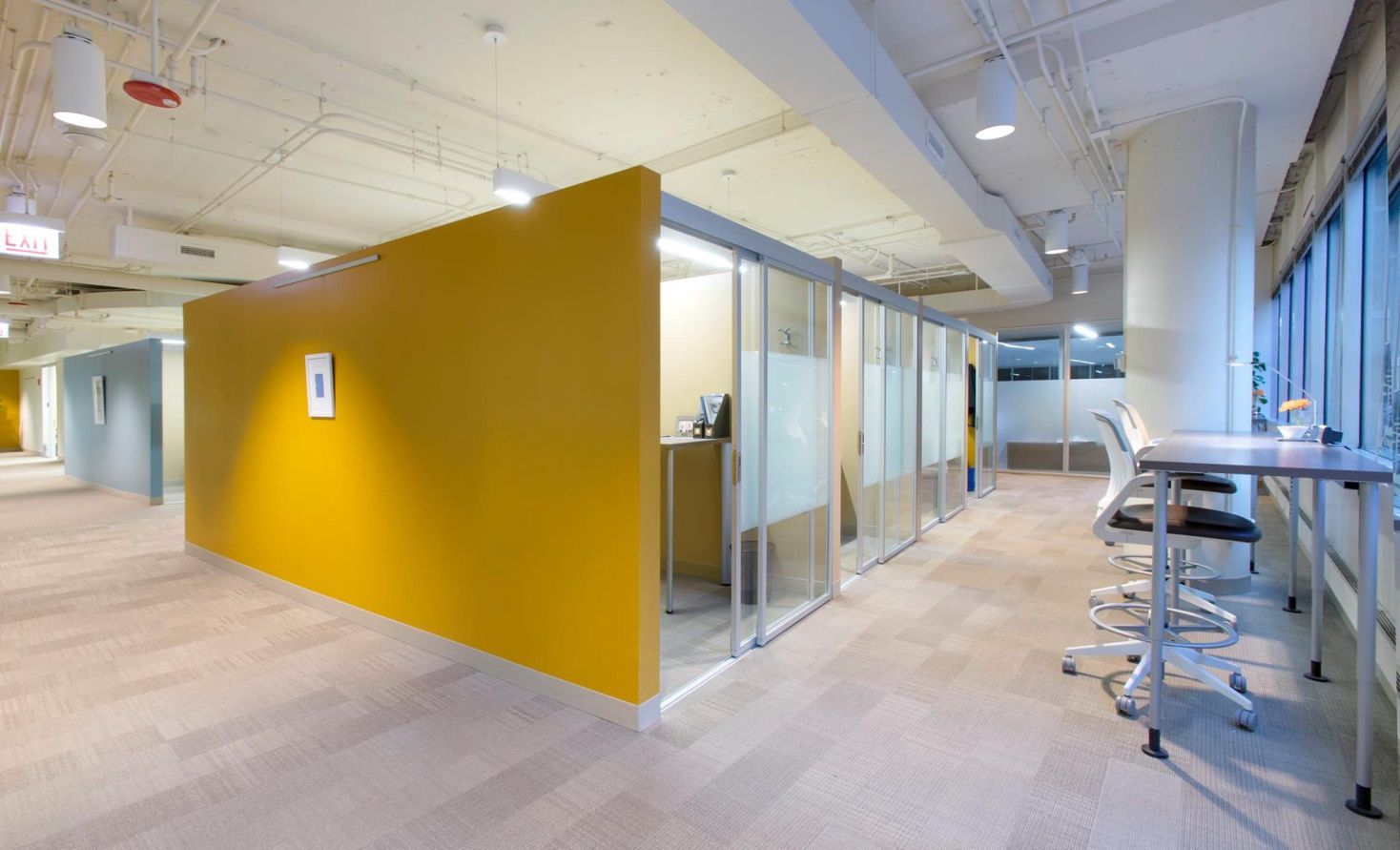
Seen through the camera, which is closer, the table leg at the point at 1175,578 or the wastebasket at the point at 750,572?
the table leg at the point at 1175,578

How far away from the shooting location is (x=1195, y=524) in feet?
8.82

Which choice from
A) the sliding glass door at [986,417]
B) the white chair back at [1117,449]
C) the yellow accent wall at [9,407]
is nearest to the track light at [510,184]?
the white chair back at [1117,449]

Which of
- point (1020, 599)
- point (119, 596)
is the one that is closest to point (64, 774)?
point (119, 596)

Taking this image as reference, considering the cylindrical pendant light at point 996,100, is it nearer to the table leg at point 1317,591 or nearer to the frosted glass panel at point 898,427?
the frosted glass panel at point 898,427

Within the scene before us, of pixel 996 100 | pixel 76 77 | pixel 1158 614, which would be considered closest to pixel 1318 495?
pixel 1158 614

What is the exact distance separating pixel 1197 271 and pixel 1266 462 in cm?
306

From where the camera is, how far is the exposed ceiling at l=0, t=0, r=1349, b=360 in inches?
141

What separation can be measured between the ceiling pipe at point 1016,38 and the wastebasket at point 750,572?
10.6 ft

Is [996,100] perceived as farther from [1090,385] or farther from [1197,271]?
[1090,385]

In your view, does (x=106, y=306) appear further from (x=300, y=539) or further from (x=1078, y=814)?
(x=1078, y=814)

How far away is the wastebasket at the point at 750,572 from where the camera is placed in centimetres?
368

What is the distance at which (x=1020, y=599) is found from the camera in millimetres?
4133

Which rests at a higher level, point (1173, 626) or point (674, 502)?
point (674, 502)

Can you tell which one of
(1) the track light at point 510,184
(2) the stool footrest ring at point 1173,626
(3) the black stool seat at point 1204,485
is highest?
(1) the track light at point 510,184
